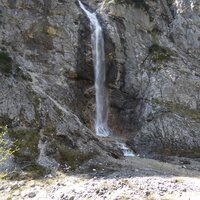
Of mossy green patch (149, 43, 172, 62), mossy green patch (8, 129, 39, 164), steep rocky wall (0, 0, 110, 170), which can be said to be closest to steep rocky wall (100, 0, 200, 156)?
mossy green patch (149, 43, 172, 62)

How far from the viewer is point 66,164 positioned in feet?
87.7

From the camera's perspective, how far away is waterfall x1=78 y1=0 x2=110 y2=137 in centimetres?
4115

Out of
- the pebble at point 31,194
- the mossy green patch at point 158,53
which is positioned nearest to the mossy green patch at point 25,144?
the pebble at point 31,194

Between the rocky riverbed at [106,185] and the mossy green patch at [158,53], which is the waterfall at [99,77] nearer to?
the mossy green patch at [158,53]

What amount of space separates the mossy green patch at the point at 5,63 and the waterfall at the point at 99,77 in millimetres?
12013

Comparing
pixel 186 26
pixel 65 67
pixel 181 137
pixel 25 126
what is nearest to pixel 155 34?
pixel 186 26

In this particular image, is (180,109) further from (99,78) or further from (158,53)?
(99,78)

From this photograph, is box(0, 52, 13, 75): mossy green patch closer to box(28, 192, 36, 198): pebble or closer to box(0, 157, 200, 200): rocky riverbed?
box(0, 157, 200, 200): rocky riverbed

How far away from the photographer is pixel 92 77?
43.5 meters

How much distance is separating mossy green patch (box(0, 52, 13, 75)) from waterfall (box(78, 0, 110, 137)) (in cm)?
1201

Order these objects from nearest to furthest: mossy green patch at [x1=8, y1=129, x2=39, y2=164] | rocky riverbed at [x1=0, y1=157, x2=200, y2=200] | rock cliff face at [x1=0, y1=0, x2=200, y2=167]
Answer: rocky riverbed at [x1=0, y1=157, x2=200, y2=200] < mossy green patch at [x1=8, y1=129, x2=39, y2=164] < rock cliff face at [x1=0, y1=0, x2=200, y2=167]

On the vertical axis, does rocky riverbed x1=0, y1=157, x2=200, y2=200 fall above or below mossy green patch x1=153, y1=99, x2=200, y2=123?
below

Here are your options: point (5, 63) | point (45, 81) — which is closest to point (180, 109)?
point (45, 81)

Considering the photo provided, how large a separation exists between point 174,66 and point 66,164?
22089 mm
